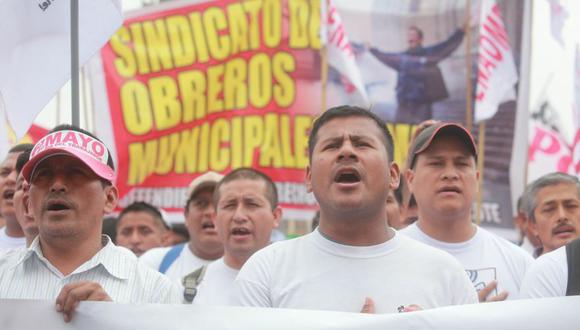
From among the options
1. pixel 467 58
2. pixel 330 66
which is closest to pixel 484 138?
pixel 467 58

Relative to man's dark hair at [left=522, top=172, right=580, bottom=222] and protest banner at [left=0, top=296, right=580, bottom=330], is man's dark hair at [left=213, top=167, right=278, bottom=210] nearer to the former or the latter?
man's dark hair at [left=522, top=172, right=580, bottom=222]

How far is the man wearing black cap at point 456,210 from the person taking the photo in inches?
158

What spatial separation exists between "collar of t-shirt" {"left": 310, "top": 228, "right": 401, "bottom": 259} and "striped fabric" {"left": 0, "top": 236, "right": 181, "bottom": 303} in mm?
511

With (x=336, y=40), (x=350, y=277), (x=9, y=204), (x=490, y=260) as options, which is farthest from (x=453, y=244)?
(x=336, y=40)

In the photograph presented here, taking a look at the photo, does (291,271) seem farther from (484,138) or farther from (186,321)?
(484,138)

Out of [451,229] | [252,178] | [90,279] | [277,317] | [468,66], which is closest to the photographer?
[277,317]

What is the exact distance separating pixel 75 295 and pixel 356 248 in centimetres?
84

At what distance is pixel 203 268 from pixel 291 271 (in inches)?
77.9

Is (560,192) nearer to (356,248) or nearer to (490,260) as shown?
(490,260)

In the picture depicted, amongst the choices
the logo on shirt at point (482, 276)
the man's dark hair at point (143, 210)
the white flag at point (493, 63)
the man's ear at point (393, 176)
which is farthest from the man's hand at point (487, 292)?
the white flag at point (493, 63)

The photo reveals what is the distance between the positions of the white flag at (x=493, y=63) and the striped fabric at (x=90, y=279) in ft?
24.2

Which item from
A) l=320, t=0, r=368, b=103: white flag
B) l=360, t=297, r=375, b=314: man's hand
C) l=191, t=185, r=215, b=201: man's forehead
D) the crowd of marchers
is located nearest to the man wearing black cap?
the crowd of marchers

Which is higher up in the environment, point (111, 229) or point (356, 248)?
point (356, 248)

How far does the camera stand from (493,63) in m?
10.2
